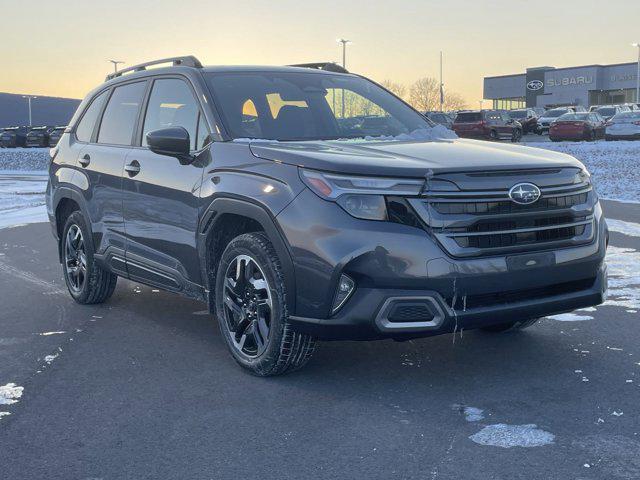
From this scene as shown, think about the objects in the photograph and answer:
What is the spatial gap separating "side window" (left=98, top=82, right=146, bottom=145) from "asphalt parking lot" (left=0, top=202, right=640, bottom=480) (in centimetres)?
140

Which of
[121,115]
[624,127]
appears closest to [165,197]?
[121,115]

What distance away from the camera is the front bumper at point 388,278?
4.18 metres

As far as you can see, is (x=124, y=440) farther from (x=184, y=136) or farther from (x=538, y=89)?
(x=538, y=89)

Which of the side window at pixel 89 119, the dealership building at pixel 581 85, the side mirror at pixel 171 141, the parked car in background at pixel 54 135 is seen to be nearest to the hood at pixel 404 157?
the side mirror at pixel 171 141

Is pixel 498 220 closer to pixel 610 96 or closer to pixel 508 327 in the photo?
pixel 508 327

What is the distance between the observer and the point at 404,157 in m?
4.54

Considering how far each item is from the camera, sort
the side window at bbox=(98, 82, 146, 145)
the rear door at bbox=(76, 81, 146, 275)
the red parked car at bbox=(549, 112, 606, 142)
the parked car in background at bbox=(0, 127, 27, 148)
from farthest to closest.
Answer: the parked car in background at bbox=(0, 127, 27, 148) → the red parked car at bbox=(549, 112, 606, 142) → the side window at bbox=(98, 82, 146, 145) → the rear door at bbox=(76, 81, 146, 275)

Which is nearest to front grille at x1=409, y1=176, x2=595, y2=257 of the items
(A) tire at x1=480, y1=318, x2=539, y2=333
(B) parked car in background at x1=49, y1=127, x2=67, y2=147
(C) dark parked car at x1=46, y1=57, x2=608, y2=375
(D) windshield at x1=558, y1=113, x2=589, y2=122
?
(C) dark parked car at x1=46, y1=57, x2=608, y2=375

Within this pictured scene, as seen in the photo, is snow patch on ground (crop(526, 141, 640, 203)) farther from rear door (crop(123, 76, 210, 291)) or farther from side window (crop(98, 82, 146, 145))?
rear door (crop(123, 76, 210, 291))

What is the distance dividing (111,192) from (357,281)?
2.66 metres

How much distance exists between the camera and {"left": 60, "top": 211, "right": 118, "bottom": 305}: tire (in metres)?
6.75

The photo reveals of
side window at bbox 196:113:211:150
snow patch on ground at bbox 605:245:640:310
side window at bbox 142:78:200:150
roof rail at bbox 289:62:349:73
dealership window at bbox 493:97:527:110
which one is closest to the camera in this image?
side window at bbox 196:113:211:150

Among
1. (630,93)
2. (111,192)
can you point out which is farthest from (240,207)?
(630,93)

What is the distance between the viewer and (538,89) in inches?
4161
